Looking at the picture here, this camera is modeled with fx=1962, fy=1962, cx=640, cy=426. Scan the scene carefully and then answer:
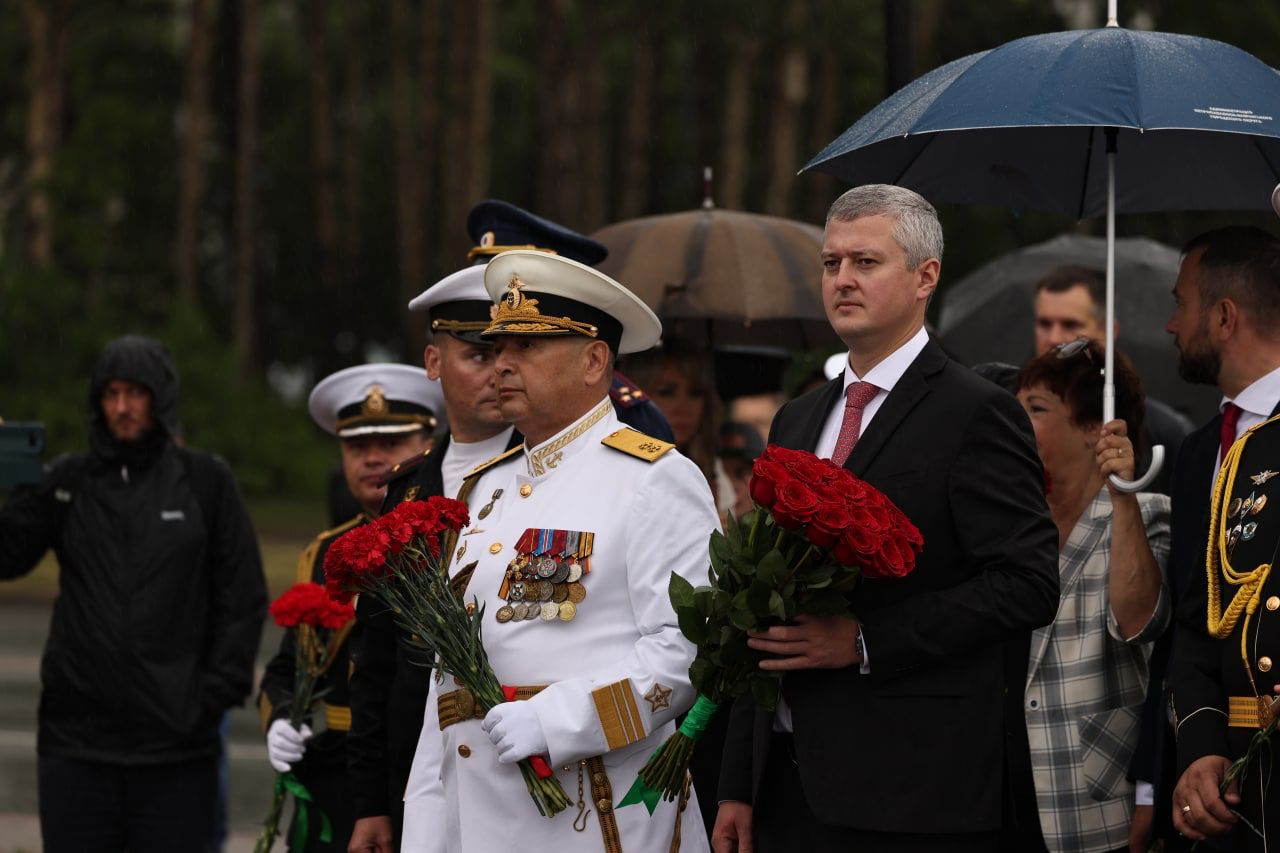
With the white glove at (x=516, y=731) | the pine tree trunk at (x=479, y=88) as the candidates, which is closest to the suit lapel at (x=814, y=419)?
the white glove at (x=516, y=731)

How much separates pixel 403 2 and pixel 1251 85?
3101cm

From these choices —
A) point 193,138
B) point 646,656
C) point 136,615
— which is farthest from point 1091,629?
point 193,138

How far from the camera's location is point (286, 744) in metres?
5.91

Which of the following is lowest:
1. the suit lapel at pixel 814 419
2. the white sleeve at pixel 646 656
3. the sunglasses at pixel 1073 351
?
the white sleeve at pixel 646 656

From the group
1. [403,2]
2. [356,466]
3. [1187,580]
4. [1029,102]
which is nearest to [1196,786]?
[1187,580]

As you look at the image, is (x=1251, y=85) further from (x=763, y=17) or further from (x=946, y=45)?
(x=946, y=45)

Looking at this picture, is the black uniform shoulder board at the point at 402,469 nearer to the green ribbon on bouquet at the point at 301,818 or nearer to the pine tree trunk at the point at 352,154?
the green ribbon on bouquet at the point at 301,818

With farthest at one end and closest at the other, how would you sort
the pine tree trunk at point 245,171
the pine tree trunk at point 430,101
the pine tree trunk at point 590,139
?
the pine tree trunk at point 430,101, the pine tree trunk at point 245,171, the pine tree trunk at point 590,139

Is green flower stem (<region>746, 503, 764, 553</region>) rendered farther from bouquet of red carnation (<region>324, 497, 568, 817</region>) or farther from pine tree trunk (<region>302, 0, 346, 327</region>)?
pine tree trunk (<region>302, 0, 346, 327</region>)

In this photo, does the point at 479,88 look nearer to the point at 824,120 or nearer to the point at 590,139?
the point at 590,139

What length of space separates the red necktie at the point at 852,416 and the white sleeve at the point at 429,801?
3.83 ft

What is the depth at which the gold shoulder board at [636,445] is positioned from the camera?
4570 mm

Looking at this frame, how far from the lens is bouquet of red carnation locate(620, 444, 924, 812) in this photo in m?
3.85

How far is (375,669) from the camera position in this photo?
539cm
